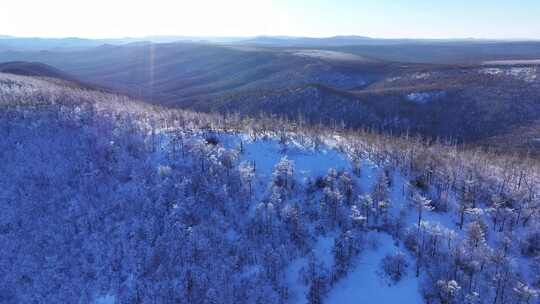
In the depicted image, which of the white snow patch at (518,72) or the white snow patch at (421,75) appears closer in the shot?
the white snow patch at (518,72)

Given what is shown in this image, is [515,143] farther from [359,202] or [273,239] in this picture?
[273,239]

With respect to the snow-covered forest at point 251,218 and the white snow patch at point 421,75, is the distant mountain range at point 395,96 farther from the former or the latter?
the snow-covered forest at point 251,218

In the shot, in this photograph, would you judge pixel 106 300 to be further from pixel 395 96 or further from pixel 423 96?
pixel 423 96

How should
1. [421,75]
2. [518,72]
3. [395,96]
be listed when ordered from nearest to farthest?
[395,96], [518,72], [421,75]

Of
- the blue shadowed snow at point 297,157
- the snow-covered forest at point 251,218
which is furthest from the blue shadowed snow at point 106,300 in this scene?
the blue shadowed snow at point 297,157

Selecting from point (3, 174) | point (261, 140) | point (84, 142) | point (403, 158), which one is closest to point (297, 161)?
point (261, 140)

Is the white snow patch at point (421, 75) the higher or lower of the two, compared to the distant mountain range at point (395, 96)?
higher

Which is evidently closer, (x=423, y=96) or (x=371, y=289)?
(x=371, y=289)

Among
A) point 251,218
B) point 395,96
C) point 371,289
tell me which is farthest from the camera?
point 395,96

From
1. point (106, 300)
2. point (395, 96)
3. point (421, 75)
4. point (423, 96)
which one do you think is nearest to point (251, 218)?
point (106, 300)
